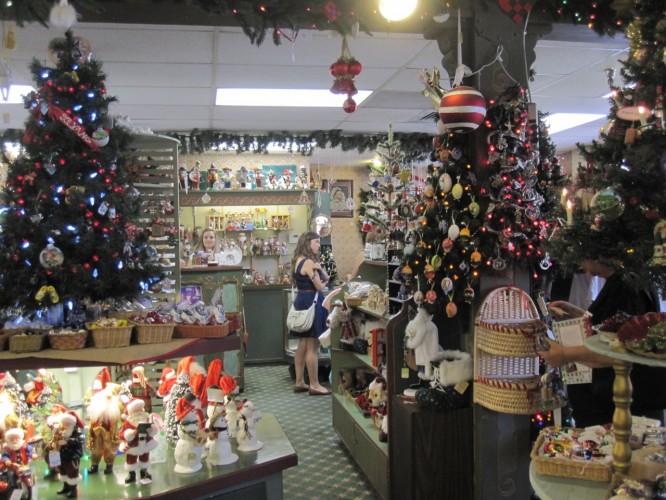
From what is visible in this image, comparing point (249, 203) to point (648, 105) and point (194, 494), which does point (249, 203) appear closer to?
point (194, 494)

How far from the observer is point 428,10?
10.6ft

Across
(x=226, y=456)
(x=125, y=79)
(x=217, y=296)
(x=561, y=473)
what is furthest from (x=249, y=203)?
(x=561, y=473)

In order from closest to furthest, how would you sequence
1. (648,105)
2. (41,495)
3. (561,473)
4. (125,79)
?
1. (648,105)
2. (561,473)
3. (41,495)
4. (125,79)

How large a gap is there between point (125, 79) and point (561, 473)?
453 centimetres

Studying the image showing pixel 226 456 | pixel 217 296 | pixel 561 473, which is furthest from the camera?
pixel 217 296

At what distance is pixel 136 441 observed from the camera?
2.57 m

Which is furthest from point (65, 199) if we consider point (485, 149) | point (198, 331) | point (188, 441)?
point (485, 149)

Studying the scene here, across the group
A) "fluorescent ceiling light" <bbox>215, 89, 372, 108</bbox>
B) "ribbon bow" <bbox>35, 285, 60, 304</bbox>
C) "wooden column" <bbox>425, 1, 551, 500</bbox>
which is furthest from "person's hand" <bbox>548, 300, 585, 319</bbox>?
"fluorescent ceiling light" <bbox>215, 89, 372, 108</bbox>

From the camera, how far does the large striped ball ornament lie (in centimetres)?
299

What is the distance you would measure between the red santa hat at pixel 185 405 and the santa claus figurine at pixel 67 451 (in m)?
0.43

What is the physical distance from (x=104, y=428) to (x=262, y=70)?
124 inches

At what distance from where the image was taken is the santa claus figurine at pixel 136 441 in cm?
257

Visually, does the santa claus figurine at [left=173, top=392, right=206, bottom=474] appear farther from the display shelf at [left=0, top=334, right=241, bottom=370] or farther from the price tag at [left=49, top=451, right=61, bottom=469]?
the price tag at [left=49, top=451, right=61, bottom=469]

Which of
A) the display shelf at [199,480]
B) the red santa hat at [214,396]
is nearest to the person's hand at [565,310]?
the display shelf at [199,480]
